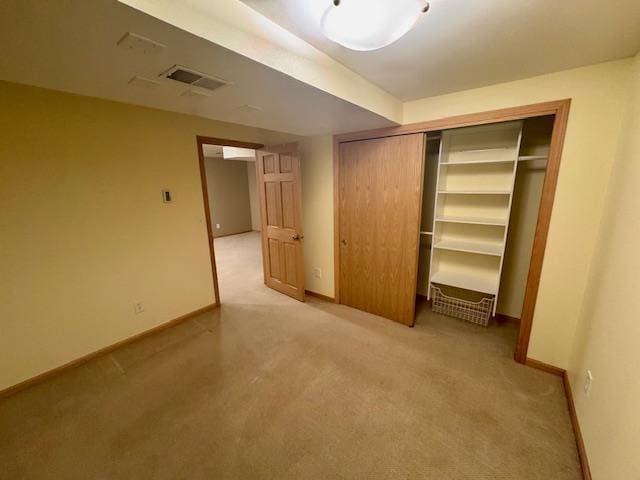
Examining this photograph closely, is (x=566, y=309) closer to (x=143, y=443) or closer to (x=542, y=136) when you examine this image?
(x=542, y=136)

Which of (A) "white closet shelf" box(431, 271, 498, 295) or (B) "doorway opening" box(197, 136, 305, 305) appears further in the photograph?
(B) "doorway opening" box(197, 136, 305, 305)

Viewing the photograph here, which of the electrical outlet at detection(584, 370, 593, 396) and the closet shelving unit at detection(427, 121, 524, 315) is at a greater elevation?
the closet shelving unit at detection(427, 121, 524, 315)

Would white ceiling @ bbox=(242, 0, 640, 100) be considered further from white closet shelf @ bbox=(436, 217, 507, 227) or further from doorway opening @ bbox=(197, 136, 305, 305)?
doorway opening @ bbox=(197, 136, 305, 305)

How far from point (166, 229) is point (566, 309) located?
11.5ft

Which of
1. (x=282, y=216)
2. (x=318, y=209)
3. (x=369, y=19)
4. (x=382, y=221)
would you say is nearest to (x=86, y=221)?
(x=282, y=216)

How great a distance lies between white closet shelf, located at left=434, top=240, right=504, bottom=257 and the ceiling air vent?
2357 mm

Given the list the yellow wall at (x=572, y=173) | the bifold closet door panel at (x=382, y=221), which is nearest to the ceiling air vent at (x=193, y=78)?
the bifold closet door panel at (x=382, y=221)

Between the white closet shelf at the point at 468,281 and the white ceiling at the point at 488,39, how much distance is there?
1763 mm

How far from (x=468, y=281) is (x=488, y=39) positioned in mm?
2089

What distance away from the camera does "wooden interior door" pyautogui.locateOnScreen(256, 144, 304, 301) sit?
2.93 meters

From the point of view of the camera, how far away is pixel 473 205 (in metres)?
2.59

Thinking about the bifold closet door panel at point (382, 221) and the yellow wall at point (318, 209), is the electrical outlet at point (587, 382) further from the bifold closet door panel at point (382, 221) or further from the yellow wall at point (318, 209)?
the yellow wall at point (318, 209)

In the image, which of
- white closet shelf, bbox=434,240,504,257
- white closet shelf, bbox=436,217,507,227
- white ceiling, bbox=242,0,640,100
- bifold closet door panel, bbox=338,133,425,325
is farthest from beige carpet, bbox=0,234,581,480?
white ceiling, bbox=242,0,640,100

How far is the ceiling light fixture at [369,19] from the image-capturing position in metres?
0.83
